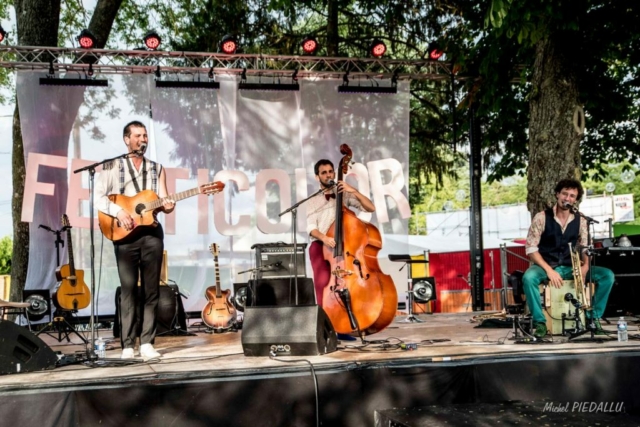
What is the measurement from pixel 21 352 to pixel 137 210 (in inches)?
50.5

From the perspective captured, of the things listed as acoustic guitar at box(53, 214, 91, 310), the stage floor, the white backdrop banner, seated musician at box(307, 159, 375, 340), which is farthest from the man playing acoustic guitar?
the white backdrop banner

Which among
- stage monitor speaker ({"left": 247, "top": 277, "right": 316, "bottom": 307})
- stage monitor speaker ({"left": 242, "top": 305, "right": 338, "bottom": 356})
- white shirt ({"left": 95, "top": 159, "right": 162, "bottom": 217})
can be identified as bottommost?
stage monitor speaker ({"left": 242, "top": 305, "right": 338, "bottom": 356})

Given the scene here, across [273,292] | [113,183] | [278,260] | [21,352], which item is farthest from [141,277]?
[278,260]

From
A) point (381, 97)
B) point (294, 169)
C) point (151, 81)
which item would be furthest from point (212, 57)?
point (381, 97)

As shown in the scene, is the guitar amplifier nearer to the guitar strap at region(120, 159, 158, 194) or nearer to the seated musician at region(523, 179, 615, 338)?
the seated musician at region(523, 179, 615, 338)

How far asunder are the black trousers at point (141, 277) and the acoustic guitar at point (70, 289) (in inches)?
148

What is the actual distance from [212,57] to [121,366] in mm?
6309

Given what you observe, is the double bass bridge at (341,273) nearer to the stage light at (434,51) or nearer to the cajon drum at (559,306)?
the cajon drum at (559,306)

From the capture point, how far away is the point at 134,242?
206 inches

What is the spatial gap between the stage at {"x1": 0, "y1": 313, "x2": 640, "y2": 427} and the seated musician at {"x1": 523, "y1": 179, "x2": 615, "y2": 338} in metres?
1.07

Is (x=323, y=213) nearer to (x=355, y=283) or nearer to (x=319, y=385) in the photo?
(x=355, y=283)

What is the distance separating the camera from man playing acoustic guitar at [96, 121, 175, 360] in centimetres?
518

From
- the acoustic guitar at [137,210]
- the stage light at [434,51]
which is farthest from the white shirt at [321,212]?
the stage light at [434,51]

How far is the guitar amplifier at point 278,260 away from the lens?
27.1 ft
